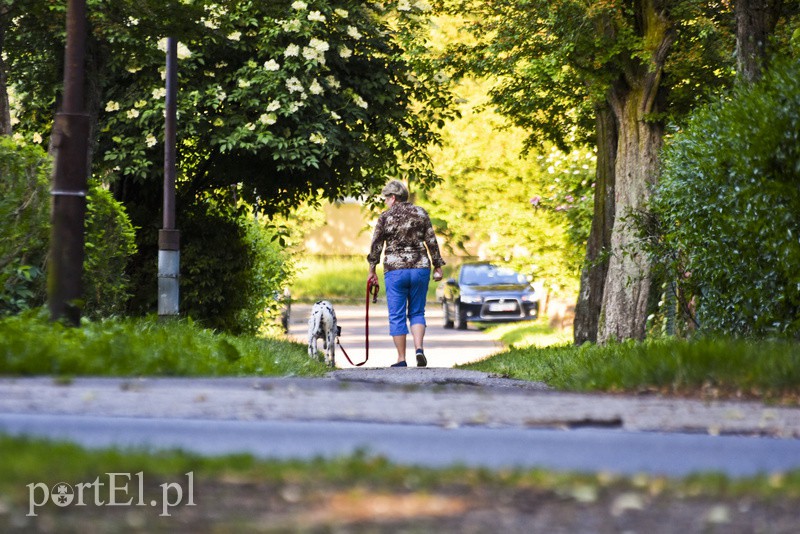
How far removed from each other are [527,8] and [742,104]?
807cm

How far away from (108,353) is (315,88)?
33.4ft

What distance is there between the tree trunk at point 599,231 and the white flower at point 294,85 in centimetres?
458

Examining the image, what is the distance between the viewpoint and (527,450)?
20.2 feet

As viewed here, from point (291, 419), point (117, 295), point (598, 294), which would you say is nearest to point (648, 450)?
point (291, 419)

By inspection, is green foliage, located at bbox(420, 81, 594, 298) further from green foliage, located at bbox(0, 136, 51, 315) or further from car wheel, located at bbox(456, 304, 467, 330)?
green foliage, located at bbox(0, 136, 51, 315)

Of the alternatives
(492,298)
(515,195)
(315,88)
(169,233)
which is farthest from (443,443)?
(492,298)

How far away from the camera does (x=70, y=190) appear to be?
10859 millimetres

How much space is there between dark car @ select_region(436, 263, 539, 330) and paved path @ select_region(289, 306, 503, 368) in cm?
55

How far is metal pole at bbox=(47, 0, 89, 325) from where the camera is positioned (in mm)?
10766

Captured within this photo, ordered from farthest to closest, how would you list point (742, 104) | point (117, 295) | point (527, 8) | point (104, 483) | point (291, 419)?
point (527, 8), point (117, 295), point (742, 104), point (291, 419), point (104, 483)

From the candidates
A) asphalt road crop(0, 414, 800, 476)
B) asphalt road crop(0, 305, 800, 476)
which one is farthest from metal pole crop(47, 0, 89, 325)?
asphalt road crop(0, 414, 800, 476)

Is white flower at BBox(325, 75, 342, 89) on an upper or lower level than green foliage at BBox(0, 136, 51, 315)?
upper

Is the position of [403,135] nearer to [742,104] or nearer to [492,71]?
[492,71]

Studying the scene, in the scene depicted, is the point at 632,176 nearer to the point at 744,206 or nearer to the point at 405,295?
the point at 405,295
